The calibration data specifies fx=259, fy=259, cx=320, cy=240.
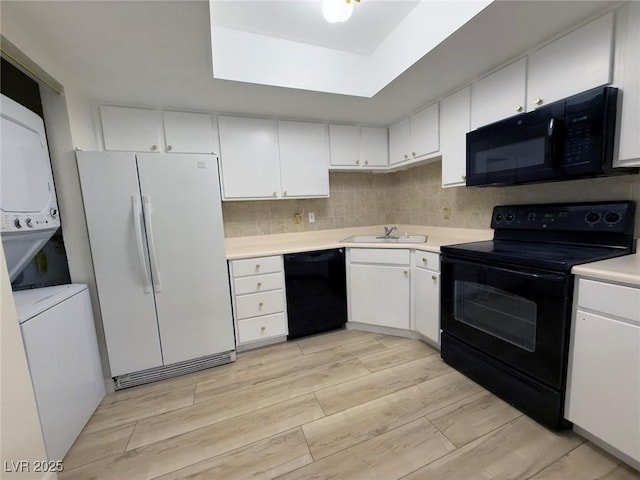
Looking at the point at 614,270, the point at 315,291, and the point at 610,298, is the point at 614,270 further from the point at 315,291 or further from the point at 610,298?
the point at 315,291

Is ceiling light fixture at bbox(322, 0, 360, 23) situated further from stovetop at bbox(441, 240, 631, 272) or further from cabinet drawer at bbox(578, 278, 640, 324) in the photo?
cabinet drawer at bbox(578, 278, 640, 324)

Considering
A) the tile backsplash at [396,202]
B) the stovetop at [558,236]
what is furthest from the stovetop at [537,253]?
the tile backsplash at [396,202]

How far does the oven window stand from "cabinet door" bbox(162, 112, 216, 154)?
2.28 metres

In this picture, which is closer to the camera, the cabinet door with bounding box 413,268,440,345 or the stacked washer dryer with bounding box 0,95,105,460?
the stacked washer dryer with bounding box 0,95,105,460

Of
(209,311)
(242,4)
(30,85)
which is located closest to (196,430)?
(209,311)

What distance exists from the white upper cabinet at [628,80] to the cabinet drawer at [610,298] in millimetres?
635

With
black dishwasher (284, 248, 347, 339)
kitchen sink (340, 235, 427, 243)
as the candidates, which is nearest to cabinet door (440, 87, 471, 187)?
kitchen sink (340, 235, 427, 243)

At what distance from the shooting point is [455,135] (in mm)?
2039

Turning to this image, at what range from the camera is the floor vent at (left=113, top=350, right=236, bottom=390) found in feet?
6.02

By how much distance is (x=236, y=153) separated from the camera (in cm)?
233

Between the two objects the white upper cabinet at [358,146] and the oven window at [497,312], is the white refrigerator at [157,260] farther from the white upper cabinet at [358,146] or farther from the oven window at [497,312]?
the oven window at [497,312]

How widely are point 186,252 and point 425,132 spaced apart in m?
2.23

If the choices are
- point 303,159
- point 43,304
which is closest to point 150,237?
point 43,304

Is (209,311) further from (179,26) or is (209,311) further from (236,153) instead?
(179,26)
